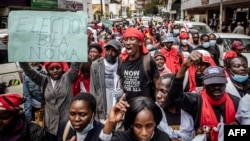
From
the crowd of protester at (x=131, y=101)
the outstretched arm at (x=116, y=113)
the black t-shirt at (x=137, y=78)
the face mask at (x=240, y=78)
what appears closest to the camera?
the outstretched arm at (x=116, y=113)

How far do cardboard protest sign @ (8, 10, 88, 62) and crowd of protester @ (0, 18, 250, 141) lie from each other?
45 centimetres

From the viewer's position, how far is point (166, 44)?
765 cm

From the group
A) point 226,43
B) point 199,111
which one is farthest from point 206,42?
point 199,111

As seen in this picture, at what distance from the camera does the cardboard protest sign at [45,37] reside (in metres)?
3.79

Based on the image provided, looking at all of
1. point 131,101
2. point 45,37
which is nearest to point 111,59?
point 45,37

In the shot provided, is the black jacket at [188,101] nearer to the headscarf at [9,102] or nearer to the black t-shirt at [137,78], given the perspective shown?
the headscarf at [9,102]

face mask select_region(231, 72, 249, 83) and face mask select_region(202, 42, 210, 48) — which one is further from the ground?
face mask select_region(202, 42, 210, 48)

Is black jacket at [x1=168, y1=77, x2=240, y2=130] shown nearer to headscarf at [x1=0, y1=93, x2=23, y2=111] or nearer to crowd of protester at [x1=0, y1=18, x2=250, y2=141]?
crowd of protester at [x1=0, y1=18, x2=250, y2=141]

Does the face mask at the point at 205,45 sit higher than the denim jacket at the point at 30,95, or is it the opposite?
the face mask at the point at 205,45

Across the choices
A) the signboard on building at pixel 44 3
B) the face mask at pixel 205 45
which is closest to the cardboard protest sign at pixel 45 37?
the face mask at pixel 205 45

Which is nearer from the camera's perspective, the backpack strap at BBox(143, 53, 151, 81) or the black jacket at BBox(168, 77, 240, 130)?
the black jacket at BBox(168, 77, 240, 130)

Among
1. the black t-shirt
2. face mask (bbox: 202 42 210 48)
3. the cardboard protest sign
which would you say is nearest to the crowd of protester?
the black t-shirt

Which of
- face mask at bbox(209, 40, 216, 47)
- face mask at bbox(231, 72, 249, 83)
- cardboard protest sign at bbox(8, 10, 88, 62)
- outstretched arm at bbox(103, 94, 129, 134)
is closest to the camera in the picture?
outstretched arm at bbox(103, 94, 129, 134)

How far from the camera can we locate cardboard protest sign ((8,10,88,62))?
12.4 ft
